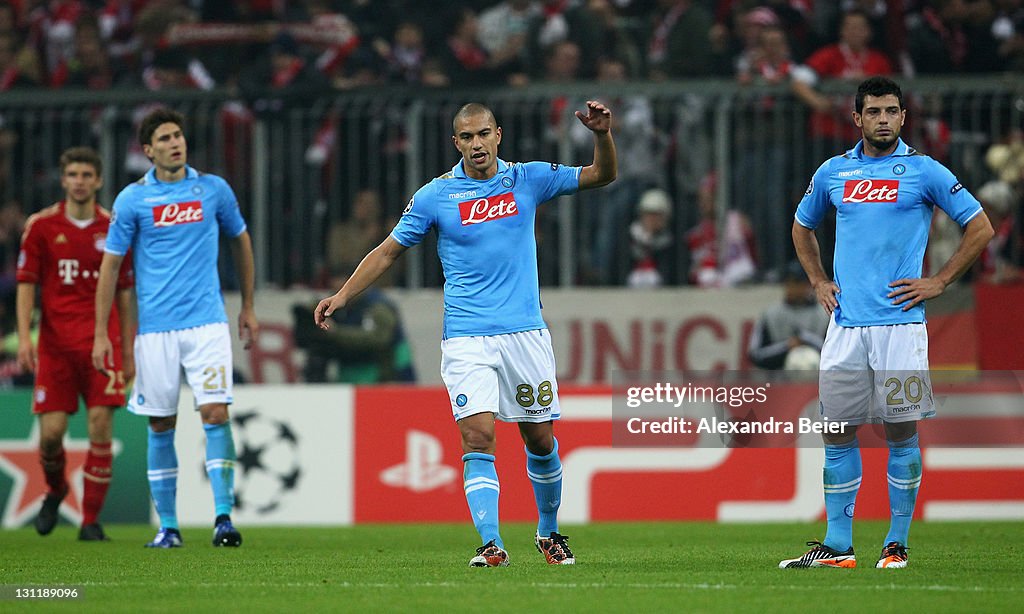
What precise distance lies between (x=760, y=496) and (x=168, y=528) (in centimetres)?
545

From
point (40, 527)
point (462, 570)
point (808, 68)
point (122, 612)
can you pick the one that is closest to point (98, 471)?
point (40, 527)

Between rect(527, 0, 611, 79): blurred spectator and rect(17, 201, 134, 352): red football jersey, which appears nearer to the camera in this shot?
rect(17, 201, 134, 352): red football jersey

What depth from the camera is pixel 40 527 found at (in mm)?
12133

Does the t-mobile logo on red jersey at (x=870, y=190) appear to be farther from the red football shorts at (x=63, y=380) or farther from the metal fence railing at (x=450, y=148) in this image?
the metal fence railing at (x=450, y=148)

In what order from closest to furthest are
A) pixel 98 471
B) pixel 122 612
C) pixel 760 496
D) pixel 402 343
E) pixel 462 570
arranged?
pixel 122 612
pixel 462 570
pixel 98 471
pixel 760 496
pixel 402 343

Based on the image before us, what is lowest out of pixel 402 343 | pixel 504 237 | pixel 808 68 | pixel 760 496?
pixel 760 496

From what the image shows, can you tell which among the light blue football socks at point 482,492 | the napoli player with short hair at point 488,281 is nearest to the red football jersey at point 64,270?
the napoli player with short hair at point 488,281

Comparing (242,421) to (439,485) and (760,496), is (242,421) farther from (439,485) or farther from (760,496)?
(760,496)

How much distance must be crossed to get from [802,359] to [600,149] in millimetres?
6699

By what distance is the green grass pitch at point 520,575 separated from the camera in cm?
716

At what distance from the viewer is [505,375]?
348 inches

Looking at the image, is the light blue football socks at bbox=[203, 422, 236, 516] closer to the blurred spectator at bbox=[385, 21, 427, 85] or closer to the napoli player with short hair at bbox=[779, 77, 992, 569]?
the napoli player with short hair at bbox=[779, 77, 992, 569]

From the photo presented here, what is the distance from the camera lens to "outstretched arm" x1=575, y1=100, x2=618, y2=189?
337 inches

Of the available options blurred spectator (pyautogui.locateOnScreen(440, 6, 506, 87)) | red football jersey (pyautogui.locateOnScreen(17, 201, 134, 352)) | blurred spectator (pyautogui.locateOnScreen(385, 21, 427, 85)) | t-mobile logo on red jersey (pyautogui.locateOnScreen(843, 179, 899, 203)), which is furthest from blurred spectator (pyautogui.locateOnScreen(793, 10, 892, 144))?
t-mobile logo on red jersey (pyautogui.locateOnScreen(843, 179, 899, 203))
